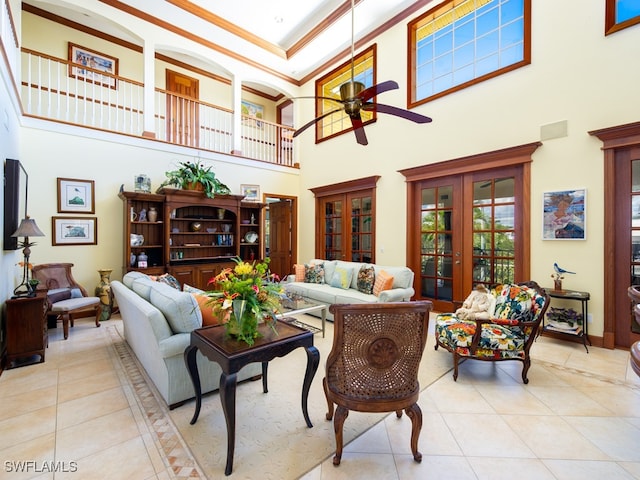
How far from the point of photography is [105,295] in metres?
4.73

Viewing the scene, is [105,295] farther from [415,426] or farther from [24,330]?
[415,426]

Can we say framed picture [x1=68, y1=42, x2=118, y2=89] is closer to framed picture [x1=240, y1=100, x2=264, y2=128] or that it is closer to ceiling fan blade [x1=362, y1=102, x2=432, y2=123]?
framed picture [x1=240, y1=100, x2=264, y2=128]

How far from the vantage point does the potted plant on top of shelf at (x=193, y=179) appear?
551 centimetres

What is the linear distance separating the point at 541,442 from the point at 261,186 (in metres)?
6.44

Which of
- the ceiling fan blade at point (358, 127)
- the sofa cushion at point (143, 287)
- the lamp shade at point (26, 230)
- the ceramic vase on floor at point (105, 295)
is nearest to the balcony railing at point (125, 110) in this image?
the lamp shade at point (26, 230)

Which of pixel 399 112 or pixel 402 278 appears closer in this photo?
pixel 399 112

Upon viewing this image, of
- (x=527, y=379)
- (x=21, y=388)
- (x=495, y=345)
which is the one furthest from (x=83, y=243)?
(x=527, y=379)

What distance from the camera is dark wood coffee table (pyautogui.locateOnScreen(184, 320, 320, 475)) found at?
1685 millimetres

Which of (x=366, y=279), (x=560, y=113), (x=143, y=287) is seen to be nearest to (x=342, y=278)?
(x=366, y=279)

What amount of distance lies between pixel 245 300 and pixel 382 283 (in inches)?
113

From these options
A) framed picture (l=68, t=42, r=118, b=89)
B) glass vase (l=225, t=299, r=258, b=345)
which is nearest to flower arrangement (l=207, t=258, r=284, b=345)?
glass vase (l=225, t=299, r=258, b=345)

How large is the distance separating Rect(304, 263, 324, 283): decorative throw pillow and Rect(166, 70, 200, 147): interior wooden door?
11.7ft

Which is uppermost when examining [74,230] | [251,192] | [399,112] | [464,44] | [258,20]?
[258,20]
